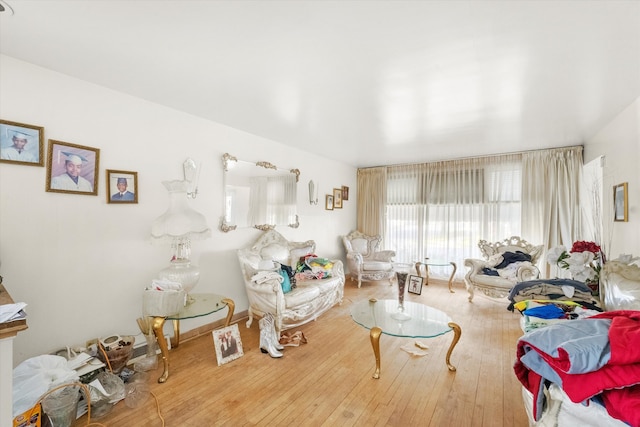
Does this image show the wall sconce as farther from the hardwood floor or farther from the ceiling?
the hardwood floor

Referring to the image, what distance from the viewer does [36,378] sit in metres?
1.68

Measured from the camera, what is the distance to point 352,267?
529 cm

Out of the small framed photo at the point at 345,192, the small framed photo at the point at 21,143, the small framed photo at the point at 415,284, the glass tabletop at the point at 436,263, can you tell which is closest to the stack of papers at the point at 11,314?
the small framed photo at the point at 21,143

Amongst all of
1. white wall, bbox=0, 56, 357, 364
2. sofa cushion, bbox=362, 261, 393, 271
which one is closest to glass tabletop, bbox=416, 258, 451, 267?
sofa cushion, bbox=362, 261, 393, 271

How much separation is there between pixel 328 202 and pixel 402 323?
10.3 feet

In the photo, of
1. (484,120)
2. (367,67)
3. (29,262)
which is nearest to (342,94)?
(367,67)

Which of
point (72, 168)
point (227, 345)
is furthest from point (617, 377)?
point (72, 168)

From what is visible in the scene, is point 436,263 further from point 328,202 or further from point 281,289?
point 281,289

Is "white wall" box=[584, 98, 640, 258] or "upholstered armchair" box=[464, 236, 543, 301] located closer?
"white wall" box=[584, 98, 640, 258]

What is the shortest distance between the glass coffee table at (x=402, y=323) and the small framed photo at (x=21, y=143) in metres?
2.86

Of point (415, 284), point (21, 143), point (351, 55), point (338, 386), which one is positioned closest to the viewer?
point (351, 55)

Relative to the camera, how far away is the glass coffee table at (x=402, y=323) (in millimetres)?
2260

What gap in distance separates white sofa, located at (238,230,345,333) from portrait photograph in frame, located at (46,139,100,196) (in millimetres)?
1605

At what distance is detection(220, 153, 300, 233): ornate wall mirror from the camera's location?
343cm
